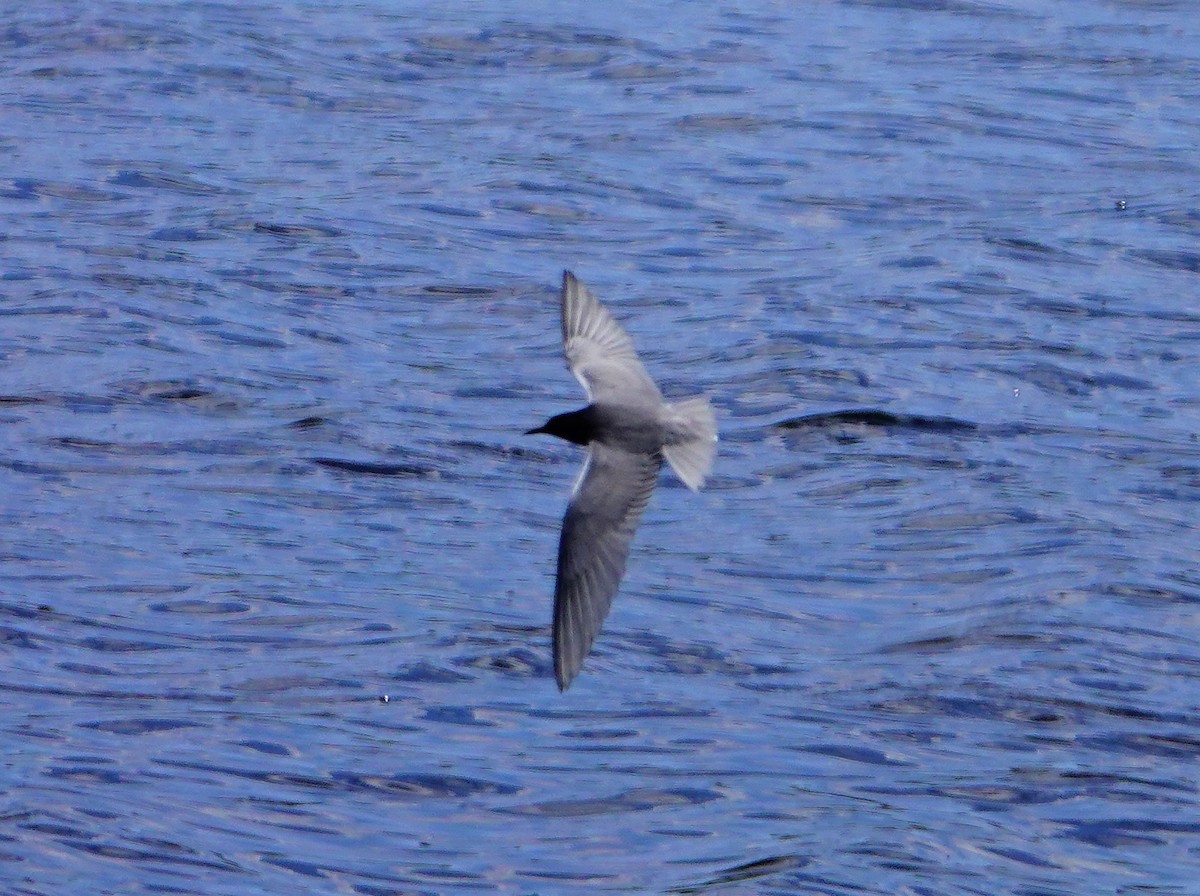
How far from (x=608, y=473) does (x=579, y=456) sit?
3205 mm

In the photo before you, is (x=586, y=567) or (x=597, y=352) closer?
(x=586, y=567)

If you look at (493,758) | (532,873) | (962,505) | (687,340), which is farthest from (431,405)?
(532,873)

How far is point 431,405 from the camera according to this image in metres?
9.66

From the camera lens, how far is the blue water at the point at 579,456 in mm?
6637

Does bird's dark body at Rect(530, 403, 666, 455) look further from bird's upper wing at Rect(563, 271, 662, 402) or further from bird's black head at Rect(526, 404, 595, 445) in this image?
→ bird's upper wing at Rect(563, 271, 662, 402)

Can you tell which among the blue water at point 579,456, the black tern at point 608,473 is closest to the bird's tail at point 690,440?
the black tern at point 608,473

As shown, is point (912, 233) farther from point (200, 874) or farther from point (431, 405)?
point (200, 874)

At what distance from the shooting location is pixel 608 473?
6.03m

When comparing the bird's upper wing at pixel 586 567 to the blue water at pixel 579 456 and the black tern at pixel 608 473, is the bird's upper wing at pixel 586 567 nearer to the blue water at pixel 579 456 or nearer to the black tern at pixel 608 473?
the black tern at pixel 608 473

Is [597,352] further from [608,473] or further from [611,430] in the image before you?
[608,473]

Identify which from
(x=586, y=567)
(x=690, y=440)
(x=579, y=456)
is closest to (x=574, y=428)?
(x=690, y=440)

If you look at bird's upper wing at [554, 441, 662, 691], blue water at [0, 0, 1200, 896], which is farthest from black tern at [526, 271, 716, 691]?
blue water at [0, 0, 1200, 896]

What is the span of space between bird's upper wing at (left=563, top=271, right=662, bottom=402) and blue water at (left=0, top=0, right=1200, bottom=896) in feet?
3.93

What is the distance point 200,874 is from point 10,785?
0.76 metres
